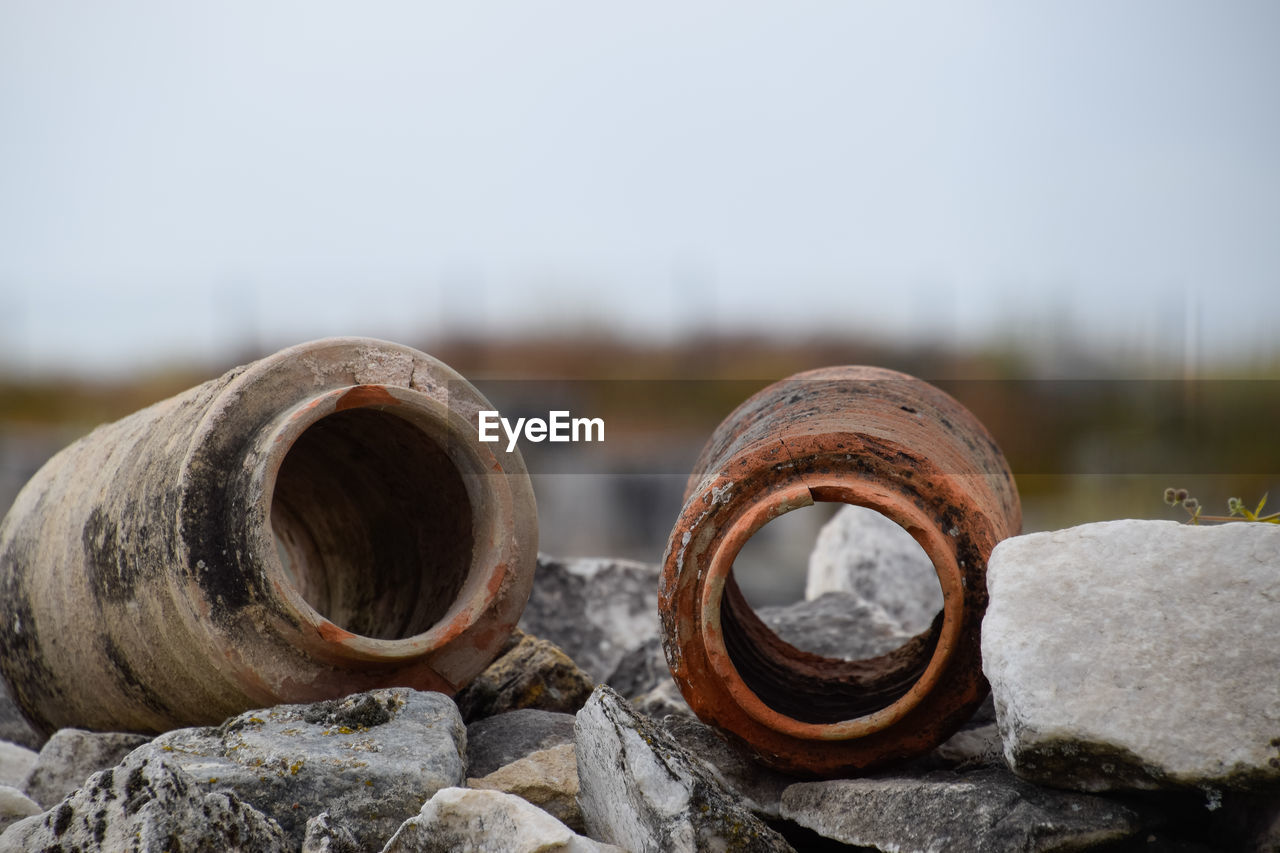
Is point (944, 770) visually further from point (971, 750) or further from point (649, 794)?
point (649, 794)

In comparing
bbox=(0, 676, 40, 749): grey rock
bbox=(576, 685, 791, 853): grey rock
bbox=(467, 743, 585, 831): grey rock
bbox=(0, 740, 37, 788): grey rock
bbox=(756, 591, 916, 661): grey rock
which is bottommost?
bbox=(0, 676, 40, 749): grey rock

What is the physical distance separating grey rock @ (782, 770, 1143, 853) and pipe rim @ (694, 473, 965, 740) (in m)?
0.16

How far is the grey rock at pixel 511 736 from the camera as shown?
3.00 meters

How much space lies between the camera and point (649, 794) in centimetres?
236

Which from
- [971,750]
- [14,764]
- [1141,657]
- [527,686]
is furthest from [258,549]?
[1141,657]

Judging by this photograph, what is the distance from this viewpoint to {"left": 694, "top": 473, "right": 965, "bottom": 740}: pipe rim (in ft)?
9.03

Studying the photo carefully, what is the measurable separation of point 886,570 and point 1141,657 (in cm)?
245

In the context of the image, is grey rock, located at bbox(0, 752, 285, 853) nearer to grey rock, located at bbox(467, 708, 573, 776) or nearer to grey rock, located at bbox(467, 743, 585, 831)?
grey rock, located at bbox(467, 743, 585, 831)

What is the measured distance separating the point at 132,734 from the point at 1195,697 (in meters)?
2.86


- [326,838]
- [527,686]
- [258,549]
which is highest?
[258,549]

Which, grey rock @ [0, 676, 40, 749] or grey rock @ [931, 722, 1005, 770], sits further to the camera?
grey rock @ [0, 676, 40, 749]

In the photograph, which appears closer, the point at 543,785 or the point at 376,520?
the point at 543,785

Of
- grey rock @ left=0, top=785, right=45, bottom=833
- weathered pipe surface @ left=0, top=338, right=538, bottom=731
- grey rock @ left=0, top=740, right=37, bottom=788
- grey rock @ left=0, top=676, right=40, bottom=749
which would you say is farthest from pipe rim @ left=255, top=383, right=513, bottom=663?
grey rock @ left=0, top=676, right=40, bottom=749

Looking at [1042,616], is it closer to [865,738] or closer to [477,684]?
[865,738]
